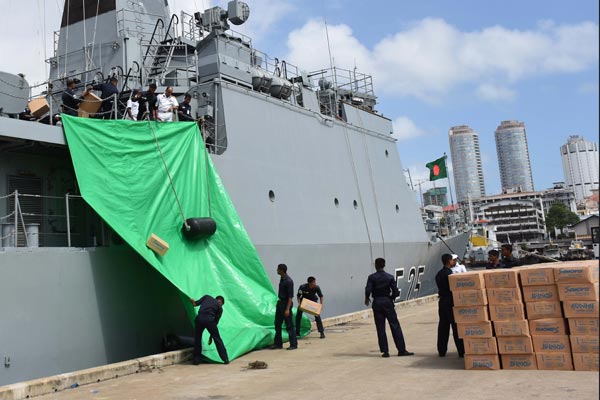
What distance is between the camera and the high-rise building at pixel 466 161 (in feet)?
486

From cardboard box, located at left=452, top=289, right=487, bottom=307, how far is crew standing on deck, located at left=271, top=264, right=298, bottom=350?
2833 mm

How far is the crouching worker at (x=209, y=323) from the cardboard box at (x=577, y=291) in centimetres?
419

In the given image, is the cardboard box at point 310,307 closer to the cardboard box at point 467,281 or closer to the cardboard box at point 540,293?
the cardboard box at point 467,281

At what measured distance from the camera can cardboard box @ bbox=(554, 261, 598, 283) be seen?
554cm

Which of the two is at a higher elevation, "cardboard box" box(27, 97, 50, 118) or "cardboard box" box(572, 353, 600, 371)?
"cardboard box" box(27, 97, 50, 118)

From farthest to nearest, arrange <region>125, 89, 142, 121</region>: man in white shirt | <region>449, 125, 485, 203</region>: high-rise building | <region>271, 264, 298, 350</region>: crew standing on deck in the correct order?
<region>449, 125, 485, 203</region>: high-rise building < <region>125, 89, 142, 121</region>: man in white shirt < <region>271, 264, 298, 350</region>: crew standing on deck

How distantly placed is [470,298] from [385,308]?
4.53ft

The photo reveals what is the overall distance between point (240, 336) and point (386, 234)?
7.65m

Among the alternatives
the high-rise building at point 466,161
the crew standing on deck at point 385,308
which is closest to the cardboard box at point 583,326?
the crew standing on deck at point 385,308

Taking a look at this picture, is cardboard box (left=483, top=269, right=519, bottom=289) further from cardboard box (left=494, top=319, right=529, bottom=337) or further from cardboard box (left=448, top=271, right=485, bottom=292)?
cardboard box (left=494, top=319, right=529, bottom=337)

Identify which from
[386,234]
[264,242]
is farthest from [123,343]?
[386,234]

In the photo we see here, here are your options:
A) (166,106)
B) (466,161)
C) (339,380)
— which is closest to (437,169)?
(166,106)

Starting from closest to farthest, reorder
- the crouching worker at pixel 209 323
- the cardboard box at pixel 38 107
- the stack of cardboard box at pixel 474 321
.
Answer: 1. the stack of cardboard box at pixel 474 321
2. the crouching worker at pixel 209 323
3. the cardboard box at pixel 38 107

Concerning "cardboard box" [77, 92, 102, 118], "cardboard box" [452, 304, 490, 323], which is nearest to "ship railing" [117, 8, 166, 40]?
"cardboard box" [77, 92, 102, 118]
